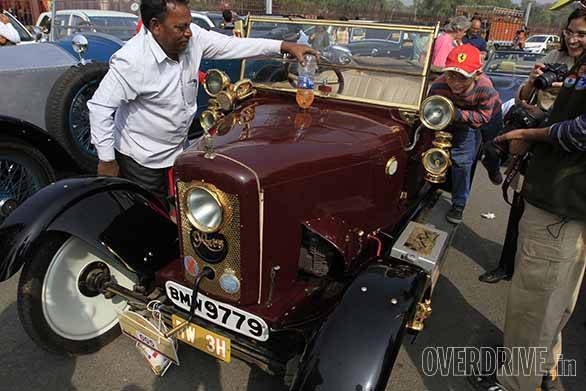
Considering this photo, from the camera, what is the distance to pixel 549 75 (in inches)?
89.4

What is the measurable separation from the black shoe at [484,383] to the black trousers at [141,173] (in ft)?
7.31

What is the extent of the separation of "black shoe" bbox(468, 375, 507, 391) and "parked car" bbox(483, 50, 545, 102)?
5470 millimetres

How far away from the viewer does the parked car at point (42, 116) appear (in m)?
3.56

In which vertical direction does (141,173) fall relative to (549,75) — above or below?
below

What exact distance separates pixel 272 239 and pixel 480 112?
241cm

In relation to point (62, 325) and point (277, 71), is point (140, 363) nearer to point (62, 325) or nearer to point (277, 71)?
point (62, 325)

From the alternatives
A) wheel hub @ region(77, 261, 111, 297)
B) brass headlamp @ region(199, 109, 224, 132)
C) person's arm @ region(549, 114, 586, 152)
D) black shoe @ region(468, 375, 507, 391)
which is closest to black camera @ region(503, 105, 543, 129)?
person's arm @ region(549, 114, 586, 152)

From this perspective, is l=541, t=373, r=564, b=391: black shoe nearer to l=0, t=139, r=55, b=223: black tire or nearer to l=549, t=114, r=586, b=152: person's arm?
l=549, t=114, r=586, b=152: person's arm

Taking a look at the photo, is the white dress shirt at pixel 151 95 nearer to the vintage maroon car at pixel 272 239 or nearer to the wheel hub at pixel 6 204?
the vintage maroon car at pixel 272 239

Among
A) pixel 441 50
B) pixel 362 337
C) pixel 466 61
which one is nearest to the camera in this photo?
pixel 362 337

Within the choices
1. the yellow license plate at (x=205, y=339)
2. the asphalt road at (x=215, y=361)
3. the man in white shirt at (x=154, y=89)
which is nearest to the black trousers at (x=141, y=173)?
the man in white shirt at (x=154, y=89)

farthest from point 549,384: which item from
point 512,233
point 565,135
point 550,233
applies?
point 565,135

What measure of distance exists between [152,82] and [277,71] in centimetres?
91

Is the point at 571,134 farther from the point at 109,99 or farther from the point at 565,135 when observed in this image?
the point at 109,99
